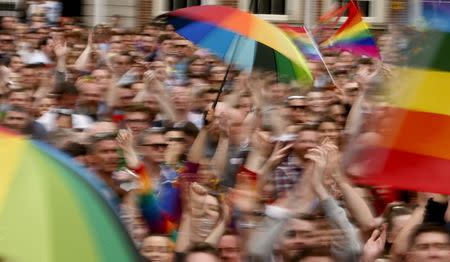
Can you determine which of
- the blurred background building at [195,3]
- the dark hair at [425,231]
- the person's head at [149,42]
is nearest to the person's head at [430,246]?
the dark hair at [425,231]

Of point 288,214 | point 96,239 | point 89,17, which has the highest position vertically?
point 96,239

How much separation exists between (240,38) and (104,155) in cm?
267

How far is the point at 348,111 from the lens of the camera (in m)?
9.53

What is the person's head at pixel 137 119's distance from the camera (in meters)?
7.77

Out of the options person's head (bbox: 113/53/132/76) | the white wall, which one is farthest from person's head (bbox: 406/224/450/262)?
the white wall

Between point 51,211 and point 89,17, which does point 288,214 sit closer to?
point 51,211

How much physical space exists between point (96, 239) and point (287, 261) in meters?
1.67

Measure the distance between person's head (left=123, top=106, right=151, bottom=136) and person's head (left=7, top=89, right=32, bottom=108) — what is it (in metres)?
0.99

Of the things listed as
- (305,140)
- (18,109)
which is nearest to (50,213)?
(305,140)

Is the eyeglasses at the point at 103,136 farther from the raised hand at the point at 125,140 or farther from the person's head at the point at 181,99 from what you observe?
the person's head at the point at 181,99

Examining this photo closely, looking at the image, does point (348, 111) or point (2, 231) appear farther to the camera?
point (348, 111)

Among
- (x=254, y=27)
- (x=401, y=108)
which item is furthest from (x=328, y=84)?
(x=401, y=108)

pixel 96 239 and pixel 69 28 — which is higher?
pixel 96 239

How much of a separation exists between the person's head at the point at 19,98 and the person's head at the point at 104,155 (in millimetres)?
2108
